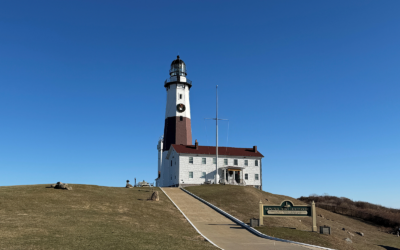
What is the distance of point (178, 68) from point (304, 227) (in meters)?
46.8

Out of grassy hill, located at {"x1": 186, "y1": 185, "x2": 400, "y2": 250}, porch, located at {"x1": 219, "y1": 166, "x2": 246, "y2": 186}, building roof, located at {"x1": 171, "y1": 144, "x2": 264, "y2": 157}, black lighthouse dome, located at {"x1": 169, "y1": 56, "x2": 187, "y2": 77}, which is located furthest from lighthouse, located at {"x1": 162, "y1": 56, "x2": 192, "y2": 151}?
grassy hill, located at {"x1": 186, "y1": 185, "x2": 400, "y2": 250}

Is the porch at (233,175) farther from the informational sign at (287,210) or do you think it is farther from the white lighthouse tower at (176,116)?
the informational sign at (287,210)

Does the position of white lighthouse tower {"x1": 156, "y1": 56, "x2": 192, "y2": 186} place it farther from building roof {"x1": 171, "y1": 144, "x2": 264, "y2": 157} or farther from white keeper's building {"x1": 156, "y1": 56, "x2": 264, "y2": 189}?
building roof {"x1": 171, "y1": 144, "x2": 264, "y2": 157}

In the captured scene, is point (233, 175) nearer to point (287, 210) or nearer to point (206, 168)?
point (206, 168)

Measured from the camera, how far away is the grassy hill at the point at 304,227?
21141 millimetres

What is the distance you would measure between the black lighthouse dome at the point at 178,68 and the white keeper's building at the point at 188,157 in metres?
1.12

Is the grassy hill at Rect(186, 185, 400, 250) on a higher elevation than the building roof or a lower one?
lower

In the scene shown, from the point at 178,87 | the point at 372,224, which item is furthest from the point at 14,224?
the point at 178,87

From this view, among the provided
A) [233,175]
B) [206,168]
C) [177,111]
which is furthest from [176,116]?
[233,175]

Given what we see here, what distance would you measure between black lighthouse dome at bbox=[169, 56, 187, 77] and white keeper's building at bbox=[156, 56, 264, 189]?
112 cm

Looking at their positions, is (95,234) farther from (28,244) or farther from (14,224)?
(14,224)

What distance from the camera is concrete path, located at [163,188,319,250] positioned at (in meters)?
18.1

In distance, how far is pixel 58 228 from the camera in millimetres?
18688

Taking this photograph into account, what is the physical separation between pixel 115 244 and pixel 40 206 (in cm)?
1208
